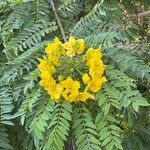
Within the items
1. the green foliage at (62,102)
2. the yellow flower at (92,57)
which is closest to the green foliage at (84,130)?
the green foliage at (62,102)

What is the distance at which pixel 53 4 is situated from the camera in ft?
5.60

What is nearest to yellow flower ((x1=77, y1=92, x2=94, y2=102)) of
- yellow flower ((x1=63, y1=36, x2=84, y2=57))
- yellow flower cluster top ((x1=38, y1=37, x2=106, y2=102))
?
yellow flower cluster top ((x1=38, y1=37, x2=106, y2=102))

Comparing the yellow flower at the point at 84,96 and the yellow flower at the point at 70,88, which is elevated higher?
the yellow flower at the point at 70,88

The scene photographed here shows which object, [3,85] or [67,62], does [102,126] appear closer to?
[67,62]

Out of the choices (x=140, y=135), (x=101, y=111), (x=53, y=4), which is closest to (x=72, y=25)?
(x=53, y=4)

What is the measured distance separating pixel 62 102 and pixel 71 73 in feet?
0.28

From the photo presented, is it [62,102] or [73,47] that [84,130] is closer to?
[62,102]

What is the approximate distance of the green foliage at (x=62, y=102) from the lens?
3.96 feet

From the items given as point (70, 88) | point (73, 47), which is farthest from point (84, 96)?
point (73, 47)

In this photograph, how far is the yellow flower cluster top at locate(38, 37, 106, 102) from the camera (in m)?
1.21

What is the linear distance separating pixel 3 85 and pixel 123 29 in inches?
20.7

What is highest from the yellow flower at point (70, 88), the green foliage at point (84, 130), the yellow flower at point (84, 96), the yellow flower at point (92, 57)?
the yellow flower at point (92, 57)

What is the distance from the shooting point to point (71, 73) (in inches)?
49.0

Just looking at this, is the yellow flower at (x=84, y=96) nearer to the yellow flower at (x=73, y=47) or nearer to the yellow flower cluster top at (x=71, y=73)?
the yellow flower cluster top at (x=71, y=73)
